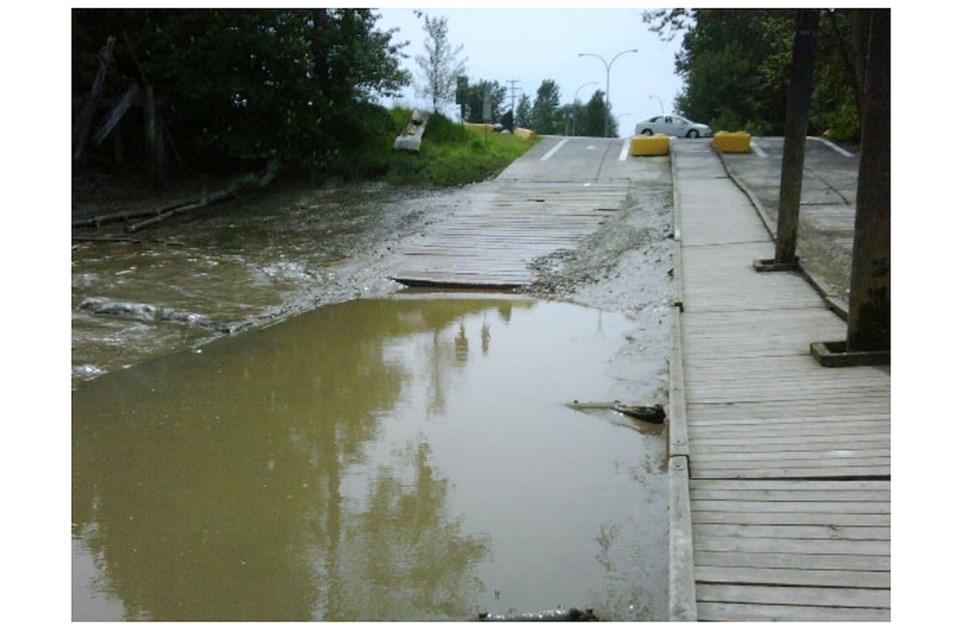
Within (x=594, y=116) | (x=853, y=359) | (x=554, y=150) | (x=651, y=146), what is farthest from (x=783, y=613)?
(x=594, y=116)

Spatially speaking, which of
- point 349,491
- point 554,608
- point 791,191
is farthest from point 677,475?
point 791,191

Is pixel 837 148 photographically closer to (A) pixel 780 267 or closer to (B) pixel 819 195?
(B) pixel 819 195

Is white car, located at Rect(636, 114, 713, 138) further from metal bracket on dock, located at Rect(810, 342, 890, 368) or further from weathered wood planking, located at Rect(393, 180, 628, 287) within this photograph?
metal bracket on dock, located at Rect(810, 342, 890, 368)

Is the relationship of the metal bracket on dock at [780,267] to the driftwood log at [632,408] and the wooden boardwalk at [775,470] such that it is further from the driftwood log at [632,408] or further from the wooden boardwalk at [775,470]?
the driftwood log at [632,408]

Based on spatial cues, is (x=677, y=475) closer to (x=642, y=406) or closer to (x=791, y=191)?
(x=642, y=406)

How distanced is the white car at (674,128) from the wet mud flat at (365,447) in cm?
2203

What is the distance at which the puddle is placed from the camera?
4.79 meters

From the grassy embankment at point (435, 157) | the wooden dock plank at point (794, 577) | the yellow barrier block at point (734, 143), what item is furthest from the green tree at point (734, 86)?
the wooden dock plank at point (794, 577)

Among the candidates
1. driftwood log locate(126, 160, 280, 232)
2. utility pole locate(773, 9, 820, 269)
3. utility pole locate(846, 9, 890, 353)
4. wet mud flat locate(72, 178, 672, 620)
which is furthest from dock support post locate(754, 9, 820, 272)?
driftwood log locate(126, 160, 280, 232)

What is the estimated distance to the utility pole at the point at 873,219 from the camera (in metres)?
6.43

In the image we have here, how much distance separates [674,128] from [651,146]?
11547 millimetres

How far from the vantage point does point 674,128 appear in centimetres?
3450

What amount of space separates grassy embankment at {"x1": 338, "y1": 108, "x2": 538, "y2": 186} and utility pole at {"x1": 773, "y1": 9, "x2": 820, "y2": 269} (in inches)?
402

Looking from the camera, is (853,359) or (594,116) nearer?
(853,359)
